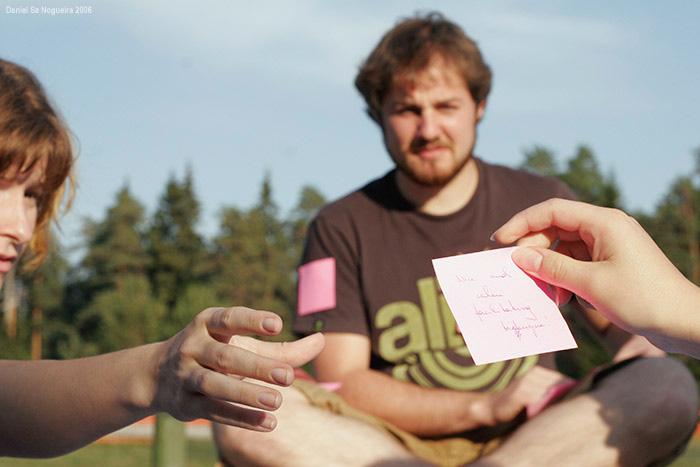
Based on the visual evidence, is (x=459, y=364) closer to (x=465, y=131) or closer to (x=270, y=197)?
(x=465, y=131)

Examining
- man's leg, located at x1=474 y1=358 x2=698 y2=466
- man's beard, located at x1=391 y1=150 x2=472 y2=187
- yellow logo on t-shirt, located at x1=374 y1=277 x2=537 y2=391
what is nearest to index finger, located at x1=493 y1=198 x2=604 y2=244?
man's leg, located at x1=474 y1=358 x2=698 y2=466

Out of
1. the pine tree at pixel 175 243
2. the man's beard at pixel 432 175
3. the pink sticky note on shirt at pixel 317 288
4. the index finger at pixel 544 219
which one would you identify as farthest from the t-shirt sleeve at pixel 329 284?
the pine tree at pixel 175 243

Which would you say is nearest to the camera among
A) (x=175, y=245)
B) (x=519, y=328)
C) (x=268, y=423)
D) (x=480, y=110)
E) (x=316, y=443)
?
(x=268, y=423)

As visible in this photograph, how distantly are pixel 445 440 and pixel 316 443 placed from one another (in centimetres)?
47

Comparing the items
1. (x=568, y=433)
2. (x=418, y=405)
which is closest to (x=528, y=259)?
(x=568, y=433)

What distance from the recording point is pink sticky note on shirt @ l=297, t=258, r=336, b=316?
3676 mm

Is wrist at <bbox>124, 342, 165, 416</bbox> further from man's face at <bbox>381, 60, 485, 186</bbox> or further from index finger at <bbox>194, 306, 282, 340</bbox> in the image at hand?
man's face at <bbox>381, 60, 485, 186</bbox>

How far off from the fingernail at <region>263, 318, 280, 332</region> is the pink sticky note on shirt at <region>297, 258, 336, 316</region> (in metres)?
2.21

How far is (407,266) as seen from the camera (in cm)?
359

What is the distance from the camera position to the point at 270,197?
64.4 metres

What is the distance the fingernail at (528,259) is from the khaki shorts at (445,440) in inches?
57.9

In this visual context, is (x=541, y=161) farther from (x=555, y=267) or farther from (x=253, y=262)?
(x=555, y=267)

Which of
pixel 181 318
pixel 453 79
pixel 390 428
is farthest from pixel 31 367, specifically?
pixel 181 318

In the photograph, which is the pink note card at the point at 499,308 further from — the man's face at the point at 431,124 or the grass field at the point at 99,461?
the grass field at the point at 99,461
